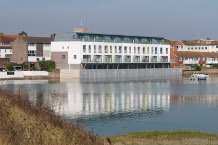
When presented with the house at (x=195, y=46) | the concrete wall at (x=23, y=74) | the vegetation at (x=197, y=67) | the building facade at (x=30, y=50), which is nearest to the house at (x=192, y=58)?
the vegetation at (x=197, y=67)

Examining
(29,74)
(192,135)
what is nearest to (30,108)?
(192,135)

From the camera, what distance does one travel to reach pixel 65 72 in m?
94.0

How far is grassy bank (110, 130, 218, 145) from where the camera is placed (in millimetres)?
21764

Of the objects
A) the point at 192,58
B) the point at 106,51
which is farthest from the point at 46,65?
the point at 192,58

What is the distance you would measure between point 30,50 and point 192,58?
206 ft

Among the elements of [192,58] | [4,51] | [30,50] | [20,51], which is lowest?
[192,58]

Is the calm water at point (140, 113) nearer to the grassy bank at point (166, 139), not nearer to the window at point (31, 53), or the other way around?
the grassy bank at point (166, 139)

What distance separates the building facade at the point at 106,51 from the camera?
9519 cm

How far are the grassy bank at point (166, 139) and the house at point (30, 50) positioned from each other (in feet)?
261

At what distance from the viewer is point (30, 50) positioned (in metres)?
101

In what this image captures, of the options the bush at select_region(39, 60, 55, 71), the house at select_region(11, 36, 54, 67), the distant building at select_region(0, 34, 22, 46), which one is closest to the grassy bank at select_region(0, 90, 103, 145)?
the bush at select_region(39, 60, 55, 71)

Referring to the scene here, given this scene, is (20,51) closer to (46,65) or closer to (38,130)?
(46,65)

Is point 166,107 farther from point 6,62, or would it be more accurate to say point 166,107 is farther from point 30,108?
point 6,62

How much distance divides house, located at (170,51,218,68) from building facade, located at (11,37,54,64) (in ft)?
150
